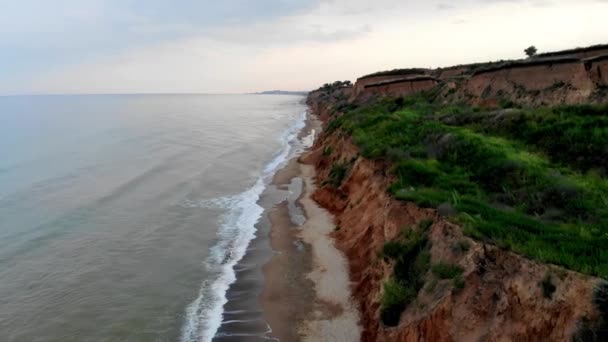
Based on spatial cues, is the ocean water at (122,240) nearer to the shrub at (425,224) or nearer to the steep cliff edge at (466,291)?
the steep cliff edge at (466,291)

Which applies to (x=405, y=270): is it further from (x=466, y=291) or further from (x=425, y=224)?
(x=466, y=291)

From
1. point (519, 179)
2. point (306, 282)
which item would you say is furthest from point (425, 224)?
point (306, 282)

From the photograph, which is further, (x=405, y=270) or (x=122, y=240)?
(x=122, y=240)

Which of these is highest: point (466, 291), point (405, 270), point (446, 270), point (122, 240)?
point (446, 270)

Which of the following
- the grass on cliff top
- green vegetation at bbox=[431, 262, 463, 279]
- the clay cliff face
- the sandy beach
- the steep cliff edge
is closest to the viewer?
the steep cliff edge

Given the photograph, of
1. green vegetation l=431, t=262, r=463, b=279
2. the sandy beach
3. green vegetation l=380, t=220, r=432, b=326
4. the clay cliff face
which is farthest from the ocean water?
the clay cliff face

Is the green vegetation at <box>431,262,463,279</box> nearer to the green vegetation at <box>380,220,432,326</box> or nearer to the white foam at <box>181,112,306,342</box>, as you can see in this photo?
the green vegetation at <box>380,220,432,326</box>
